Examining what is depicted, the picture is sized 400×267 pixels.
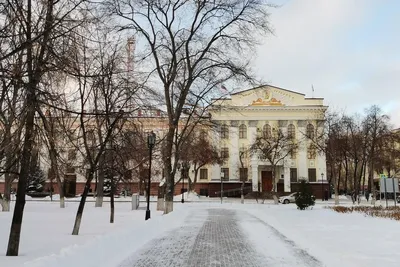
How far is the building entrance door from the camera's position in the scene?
231ft

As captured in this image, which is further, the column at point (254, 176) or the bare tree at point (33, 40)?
the column at point (254, 176)

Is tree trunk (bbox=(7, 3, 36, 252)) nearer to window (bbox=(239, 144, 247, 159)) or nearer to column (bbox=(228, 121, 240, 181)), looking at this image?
window (bbox=(239, 144, 247, 159))

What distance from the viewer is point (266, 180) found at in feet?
233

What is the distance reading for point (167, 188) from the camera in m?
26.9

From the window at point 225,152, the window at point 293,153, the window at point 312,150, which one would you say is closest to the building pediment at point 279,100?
the window at point 225,152

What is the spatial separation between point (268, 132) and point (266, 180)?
827 centimetres

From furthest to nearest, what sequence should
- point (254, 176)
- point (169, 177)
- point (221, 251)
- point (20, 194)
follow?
point (254, 176), point (169, 177), point (221, 251), point (20, 194)

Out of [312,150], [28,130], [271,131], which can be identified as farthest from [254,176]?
[28,130]

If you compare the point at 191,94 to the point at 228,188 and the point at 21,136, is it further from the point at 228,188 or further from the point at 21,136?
the point at 228,188

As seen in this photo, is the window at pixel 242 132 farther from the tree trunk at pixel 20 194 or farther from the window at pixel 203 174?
the tree trunk at pixel 20 194

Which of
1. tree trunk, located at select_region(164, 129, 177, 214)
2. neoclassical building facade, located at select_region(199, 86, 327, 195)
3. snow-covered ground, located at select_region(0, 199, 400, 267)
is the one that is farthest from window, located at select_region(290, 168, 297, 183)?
snow-covered ground, located at select_region(0, 199, 400, 267)

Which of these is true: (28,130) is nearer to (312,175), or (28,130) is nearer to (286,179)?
(286,179)

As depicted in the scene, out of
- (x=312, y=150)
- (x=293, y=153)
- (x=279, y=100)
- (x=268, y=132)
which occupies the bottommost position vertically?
(x=312, y=150)

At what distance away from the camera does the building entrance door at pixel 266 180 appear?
7044cm
